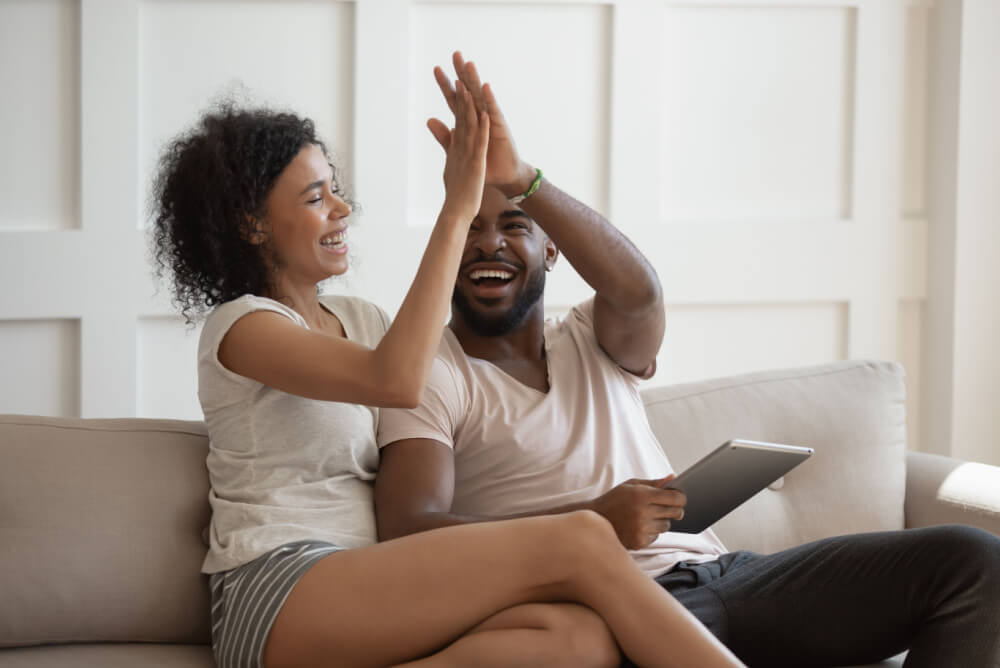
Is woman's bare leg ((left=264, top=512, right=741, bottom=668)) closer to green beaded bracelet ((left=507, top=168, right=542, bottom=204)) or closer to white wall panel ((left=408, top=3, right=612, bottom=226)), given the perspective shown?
green beaded bracelet ((left=507, top=168, right=542, bottom=204))

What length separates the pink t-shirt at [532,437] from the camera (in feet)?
5.77

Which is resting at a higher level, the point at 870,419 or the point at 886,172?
the point at 886,172

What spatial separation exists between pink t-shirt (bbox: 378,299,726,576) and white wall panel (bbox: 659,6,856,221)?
101 cm

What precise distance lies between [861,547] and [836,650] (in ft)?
0.51

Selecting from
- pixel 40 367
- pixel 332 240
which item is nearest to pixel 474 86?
pixel 332 240

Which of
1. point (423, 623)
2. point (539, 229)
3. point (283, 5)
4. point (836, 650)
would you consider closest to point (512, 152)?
point (539, 229)

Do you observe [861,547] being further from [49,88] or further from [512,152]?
[49,88]

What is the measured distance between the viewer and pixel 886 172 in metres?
2.84

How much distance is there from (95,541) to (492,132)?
85 cm

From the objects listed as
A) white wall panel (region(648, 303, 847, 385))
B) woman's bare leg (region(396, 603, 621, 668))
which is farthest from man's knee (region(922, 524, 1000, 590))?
white wall panel (region(648, 303, 847, 385))

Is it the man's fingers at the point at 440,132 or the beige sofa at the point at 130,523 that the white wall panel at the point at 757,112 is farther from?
the man's fingers at the point at 440,132

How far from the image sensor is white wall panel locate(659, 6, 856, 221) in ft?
9.02

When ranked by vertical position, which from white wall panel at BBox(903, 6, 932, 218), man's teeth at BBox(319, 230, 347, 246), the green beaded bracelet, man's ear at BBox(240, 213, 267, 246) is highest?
white wall panel at BBox(903, 6, 932, 218)

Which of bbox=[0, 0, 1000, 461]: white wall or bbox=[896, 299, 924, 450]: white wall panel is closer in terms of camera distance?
bbox=[0, 0, 1000, 461]: white wall
